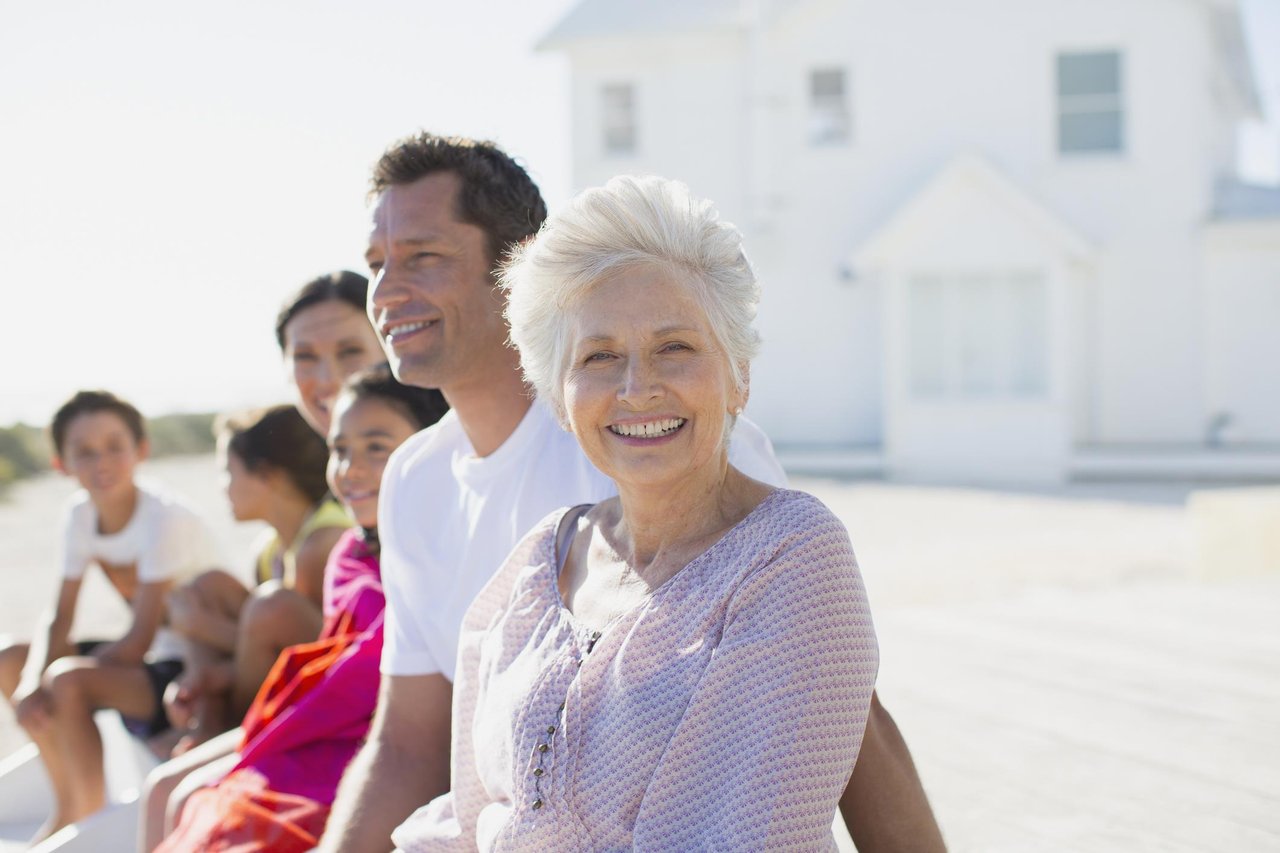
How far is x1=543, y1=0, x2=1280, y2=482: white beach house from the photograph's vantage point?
16.2 metres

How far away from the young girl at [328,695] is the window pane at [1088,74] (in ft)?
51.7

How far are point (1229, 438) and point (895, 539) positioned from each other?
8716 mm

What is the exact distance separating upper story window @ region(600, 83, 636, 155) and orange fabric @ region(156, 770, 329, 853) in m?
16.0

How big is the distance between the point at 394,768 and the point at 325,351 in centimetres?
189

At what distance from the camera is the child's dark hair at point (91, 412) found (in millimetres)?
4973

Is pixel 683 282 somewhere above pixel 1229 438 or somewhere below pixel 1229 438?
above

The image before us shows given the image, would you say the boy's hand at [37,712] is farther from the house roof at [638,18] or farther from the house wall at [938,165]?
the house roof at [638,18]

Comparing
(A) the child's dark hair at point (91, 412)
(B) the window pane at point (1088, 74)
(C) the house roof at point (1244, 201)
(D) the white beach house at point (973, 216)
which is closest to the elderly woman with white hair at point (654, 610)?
(A) the child's dark hair at point (91, 412)

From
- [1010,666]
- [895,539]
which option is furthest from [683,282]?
[895,539]

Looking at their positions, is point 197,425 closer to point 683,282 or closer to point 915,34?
point 915,34

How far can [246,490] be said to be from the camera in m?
4.21

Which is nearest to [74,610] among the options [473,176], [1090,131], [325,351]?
[325,351]

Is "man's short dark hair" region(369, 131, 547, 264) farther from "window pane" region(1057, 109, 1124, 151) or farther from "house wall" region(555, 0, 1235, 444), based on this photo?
"window pane" region(1057, 109, 1124, 151)

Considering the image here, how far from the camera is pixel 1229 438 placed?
16.9m
